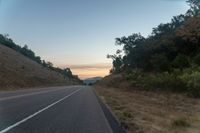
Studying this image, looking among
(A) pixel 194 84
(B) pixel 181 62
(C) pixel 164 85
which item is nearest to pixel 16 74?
(B) pixel 181 62

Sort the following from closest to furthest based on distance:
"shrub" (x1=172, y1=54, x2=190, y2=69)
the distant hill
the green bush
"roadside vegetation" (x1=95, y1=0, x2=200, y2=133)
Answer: "roadside vegetation" (x1=95, y1=0, x2=200, y2=133), the green bush, "shrub" (x1=172, y1=54, x2=190, y2=69), the distant hill

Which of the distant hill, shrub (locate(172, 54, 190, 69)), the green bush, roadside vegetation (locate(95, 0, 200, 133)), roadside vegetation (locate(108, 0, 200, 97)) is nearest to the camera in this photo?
roadside vegetation (locate(95, 0, 200, 133))

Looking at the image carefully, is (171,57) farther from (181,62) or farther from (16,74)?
(16,74)

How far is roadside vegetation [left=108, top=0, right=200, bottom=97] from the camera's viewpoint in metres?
22.6

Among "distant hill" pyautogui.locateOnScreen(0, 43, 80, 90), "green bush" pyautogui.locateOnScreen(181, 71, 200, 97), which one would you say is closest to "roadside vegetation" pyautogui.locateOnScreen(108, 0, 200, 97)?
"green bush" pyautogui.locateOnScreen(181, 71, 200, 97)

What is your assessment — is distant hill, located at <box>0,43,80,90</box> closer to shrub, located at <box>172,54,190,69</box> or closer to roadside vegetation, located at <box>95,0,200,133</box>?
roadside vegetation, located at <box>95,0,200,133</box>

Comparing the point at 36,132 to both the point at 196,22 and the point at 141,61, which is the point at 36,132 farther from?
the point at 141,61

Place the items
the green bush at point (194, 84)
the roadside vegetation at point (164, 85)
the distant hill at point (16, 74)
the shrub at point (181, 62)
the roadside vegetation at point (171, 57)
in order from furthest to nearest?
1. the distant hill at point (16, 74)
2. the shrub at point (181, 62)
3. the green bush at point (194, 84)
4. the roadside vegetation at point (171, 57)
5. the roadside vegetation at point (164, 85)

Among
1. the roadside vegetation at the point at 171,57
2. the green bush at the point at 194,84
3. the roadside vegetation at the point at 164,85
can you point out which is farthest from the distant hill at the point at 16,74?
the green bush at the point at 194,84

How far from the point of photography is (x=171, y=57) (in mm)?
63688

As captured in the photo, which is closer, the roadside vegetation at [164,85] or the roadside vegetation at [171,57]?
the roadside vegetation at [164,85]

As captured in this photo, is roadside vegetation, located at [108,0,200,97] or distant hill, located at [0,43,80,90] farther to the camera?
distant hill, located at [0,43,80,90]

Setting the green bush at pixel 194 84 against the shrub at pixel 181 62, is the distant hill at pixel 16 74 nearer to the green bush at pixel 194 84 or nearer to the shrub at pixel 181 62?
the shrub at pixel 181 62

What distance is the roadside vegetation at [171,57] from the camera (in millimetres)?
22569
